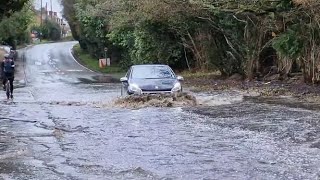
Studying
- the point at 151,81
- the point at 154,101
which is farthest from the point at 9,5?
the point at 154,101

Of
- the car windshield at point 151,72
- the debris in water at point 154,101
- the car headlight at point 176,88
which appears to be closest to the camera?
the debris in water at point 154,101

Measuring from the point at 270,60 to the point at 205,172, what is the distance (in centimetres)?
2568

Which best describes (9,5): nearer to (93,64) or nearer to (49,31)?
(93,64)

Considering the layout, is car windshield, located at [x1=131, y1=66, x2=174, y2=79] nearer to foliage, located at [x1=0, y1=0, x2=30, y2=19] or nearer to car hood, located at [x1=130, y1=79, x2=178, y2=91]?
car hood, located at [x1=130, y1=79, x2=178, y2=91]

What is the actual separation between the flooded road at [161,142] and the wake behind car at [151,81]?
1.09 metres

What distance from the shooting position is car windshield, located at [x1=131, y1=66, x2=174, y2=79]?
20703mm

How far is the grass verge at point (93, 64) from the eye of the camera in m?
54.9

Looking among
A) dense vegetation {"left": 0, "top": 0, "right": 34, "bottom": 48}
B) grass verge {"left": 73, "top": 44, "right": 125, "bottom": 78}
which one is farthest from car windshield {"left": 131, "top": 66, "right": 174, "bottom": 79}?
grass verge {"left": 73, "top": 44, "right": 125, "bottom": 78}

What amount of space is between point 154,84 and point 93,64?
45380 millimetres

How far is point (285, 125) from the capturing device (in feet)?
47.4

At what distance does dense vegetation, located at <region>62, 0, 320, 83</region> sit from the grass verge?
189 cm

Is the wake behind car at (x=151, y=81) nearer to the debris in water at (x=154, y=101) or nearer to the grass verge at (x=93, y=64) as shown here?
the debris in water at (x=154, y=101)

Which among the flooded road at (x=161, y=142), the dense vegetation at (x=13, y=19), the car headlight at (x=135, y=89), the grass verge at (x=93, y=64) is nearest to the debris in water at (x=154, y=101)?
the car headlight at (x=135, y=89)

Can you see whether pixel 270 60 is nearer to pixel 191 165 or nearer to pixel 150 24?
pixel 150 24
